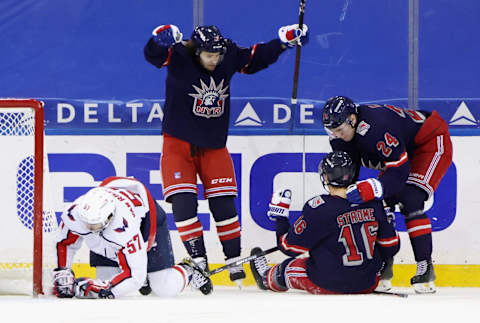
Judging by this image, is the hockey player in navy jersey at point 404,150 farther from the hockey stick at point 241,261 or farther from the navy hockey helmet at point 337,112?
the hockey stick at point 241,261

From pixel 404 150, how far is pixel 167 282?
121cm

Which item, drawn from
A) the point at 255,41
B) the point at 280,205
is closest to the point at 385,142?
the point at 280,205

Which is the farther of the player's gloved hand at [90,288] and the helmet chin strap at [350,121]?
the helmet chin strap at [350,121]

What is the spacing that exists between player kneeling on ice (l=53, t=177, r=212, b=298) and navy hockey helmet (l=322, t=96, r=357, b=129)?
86 cm

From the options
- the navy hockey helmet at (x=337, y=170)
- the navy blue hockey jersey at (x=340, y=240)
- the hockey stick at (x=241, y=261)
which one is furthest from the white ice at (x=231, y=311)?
the hockey stick at (x=241, y=261)

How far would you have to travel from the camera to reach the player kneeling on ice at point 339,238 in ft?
12.7

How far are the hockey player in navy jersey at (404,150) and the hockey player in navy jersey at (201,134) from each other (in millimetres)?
540

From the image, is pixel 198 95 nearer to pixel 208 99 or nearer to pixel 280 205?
pixel 208 99

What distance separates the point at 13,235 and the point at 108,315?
3.69ft

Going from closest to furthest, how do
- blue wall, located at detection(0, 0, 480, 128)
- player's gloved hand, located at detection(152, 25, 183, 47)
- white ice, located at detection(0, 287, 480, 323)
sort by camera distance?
white ice, located at detection(0, 287, 480, 323)
player's gloved hand, located at detection(152, 25, 183, 47)
blue wall, located at detection(0, 0, 480, 128)

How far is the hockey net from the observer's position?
3588 mm

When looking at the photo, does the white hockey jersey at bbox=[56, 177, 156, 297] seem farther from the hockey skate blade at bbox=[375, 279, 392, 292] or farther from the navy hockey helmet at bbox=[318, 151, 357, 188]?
the hockey skate blade at bbox=[375, 279, 392, 292]

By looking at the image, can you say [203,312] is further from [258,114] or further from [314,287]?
[258,114]

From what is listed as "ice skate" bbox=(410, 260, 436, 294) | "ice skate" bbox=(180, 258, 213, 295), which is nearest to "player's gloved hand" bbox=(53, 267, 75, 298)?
"ice skate" bbox=(180, 258, 213, 295)
